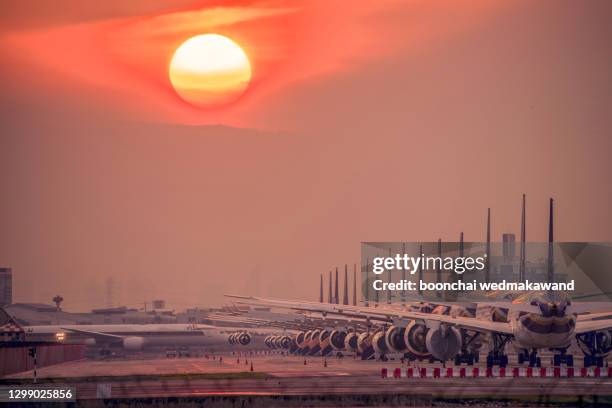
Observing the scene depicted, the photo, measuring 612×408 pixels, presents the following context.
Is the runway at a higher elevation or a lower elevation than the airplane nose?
lower

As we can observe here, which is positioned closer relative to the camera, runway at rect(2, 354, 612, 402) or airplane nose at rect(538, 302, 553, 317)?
runway at rect(2, 354, 612, 402)

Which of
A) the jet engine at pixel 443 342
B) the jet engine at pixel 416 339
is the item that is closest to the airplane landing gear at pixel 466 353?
the jet engine at pixel 443 342

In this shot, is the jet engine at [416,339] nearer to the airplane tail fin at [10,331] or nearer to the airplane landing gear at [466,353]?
the airplane landing gear at [466,353]

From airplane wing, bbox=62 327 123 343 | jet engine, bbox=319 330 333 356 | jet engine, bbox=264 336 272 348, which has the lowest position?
jet engine, bbox=264 336 272 348

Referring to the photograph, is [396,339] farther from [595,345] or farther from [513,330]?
[513,330]

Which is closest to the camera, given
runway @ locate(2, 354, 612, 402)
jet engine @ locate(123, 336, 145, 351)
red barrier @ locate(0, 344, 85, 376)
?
runway @ locate(2, 354, 612, 402)

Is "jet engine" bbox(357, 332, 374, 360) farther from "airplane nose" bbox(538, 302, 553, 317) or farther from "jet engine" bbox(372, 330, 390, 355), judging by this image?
"airplane nose" bbox(538, 302, 553, 317)

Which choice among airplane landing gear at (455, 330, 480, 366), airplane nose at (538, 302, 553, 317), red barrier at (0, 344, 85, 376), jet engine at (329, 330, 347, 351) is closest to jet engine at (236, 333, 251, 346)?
red barrier at (0, 344, 85, 376)
